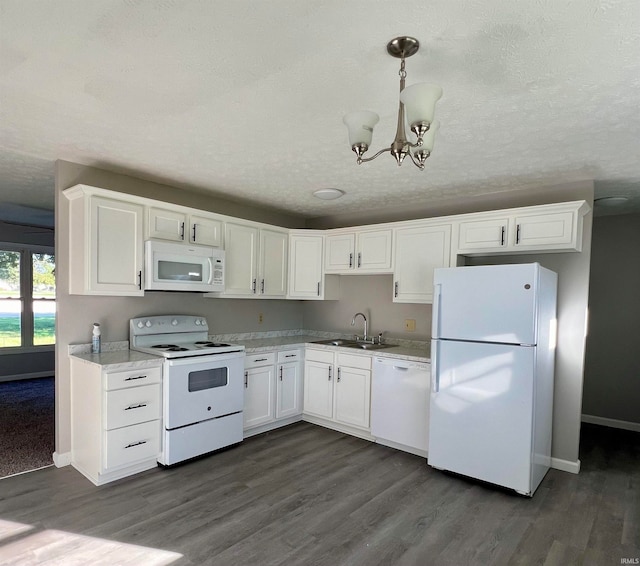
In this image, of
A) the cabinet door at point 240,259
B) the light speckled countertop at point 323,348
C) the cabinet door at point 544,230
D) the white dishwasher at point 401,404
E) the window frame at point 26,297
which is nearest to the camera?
the cabinet door at point 544,230

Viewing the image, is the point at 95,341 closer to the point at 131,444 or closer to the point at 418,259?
the point at 131,444

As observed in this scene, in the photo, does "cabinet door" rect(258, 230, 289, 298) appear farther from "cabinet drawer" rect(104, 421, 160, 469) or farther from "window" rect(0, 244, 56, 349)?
"window" rect(0, 244, 56, 349)

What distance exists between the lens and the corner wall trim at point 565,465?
10.9 ft

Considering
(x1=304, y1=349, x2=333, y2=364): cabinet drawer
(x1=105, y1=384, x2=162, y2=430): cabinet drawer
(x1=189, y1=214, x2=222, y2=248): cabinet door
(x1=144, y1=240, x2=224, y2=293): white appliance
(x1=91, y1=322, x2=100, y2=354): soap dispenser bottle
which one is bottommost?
(x1=105, y1=384, x2=162, y2=430): cabinet drawer

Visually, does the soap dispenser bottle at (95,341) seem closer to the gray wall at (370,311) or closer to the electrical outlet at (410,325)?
the gray wall at (370,311)

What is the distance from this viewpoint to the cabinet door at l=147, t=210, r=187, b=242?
11.1 feet

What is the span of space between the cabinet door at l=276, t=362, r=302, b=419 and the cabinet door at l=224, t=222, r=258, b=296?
2.92 feet

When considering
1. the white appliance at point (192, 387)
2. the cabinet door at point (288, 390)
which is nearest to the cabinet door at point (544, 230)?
the cabinet door at point (288, 390)

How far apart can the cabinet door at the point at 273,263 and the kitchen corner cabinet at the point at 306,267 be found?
0.27 feet

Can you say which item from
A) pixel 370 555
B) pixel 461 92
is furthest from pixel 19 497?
pixel 461 92

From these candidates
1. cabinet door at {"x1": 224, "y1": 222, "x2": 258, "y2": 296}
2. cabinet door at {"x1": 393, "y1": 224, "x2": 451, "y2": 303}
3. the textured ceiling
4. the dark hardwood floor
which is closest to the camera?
the textured ceiling

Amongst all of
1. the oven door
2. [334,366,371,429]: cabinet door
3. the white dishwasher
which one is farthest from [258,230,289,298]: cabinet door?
the white dishwasher

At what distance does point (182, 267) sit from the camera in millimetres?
3525

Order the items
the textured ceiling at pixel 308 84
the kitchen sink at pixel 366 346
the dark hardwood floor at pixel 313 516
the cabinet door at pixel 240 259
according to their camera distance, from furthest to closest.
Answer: the kitchen sink at pixel 366 346, the cabinet door at pixel 240 259, the dark hardwood floor at pixel 313 516, the textured ceiling at pixel 308 84
